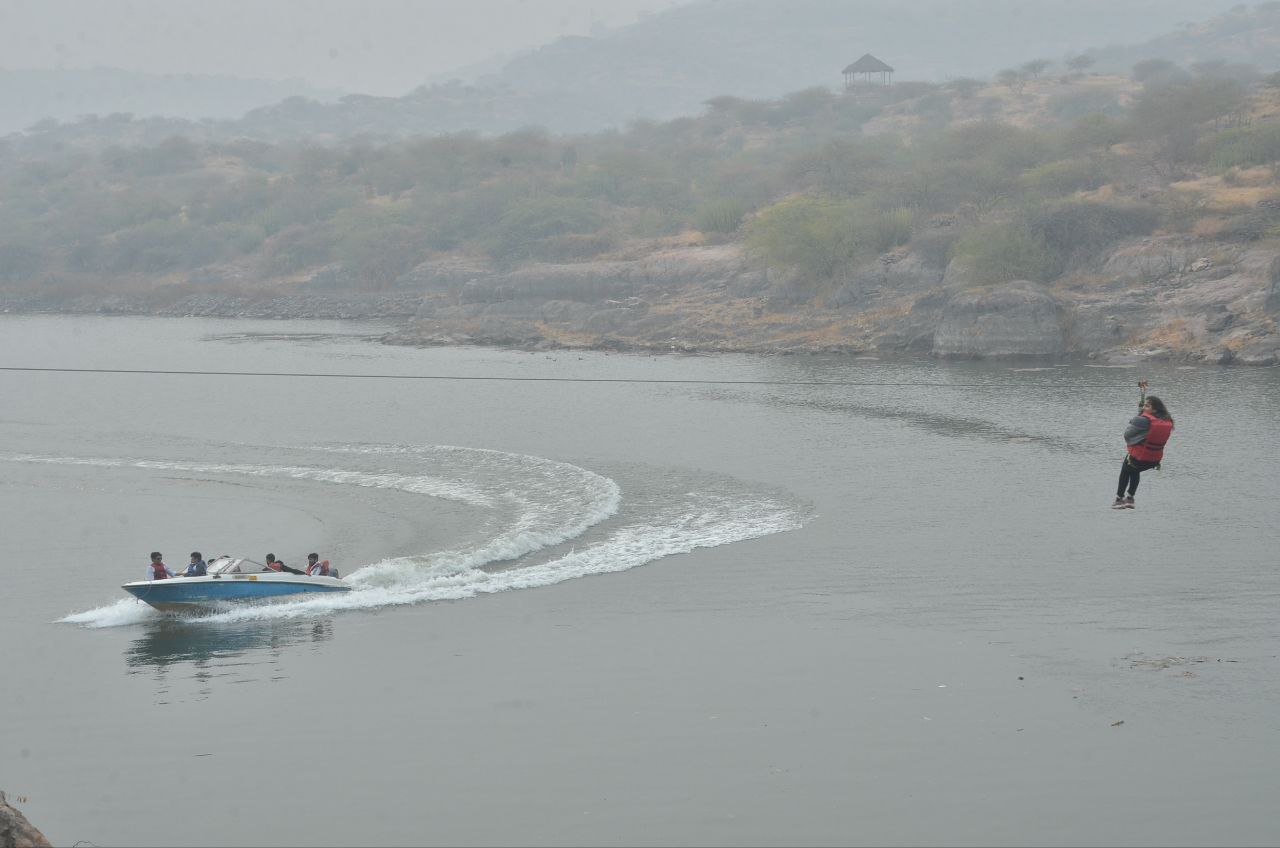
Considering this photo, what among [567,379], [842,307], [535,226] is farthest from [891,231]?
[535,226]

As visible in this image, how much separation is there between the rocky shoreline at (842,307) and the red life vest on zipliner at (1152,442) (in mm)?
37800

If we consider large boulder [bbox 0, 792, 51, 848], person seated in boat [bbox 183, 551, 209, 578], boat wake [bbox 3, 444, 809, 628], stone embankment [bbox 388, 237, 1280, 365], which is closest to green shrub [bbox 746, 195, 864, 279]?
stone embankment [bbox 388, 237, 1280, 365]

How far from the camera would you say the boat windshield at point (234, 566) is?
25547 mm

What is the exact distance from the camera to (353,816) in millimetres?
16266

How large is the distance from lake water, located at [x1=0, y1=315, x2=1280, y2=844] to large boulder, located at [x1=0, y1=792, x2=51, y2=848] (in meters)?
1.93

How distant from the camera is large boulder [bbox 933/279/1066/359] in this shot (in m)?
59.2

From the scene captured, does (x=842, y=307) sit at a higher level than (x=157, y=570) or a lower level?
higher

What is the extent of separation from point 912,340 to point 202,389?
31.7 meters

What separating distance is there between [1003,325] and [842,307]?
434 inches

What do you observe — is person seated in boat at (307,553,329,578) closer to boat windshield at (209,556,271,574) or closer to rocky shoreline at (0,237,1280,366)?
boat windshield at (209,556,271,574)

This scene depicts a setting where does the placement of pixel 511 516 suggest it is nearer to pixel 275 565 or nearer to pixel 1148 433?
pixel 275 565

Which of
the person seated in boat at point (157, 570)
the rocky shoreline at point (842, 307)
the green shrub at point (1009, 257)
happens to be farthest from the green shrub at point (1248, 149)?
the person seated in boat at point (157, 570)

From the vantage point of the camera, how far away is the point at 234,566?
25609 millimetres

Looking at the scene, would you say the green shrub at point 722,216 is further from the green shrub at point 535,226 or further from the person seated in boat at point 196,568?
the person seated in boat at point 196,568
